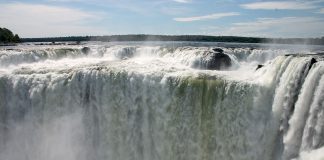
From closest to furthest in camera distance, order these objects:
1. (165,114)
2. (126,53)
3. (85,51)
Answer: (165,114)
(126,53)
(85,51)

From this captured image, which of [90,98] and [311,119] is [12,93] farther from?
[311,119]

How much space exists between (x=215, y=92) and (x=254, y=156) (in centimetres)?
256

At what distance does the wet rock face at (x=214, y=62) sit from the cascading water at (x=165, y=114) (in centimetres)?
338

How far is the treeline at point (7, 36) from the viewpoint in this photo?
64500mm

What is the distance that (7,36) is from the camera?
6581cm

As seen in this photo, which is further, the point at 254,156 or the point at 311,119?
the point at 254,156

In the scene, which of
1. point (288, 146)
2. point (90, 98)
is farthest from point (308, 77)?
point (90, 98)

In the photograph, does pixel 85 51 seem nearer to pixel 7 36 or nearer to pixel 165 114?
pixel 165 114

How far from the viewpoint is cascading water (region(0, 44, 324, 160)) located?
12.1 m

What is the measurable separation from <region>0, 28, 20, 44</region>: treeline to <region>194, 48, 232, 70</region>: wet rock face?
162 feet

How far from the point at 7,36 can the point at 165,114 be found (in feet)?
185

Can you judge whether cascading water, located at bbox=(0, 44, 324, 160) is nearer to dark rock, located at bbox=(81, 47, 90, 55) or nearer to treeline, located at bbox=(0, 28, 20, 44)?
dark rock, located at bbox=(81, 47, 90, 55)

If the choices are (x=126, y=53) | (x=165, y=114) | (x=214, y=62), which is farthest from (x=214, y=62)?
(x=126, y=53)

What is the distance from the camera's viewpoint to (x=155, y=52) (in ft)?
88.7
